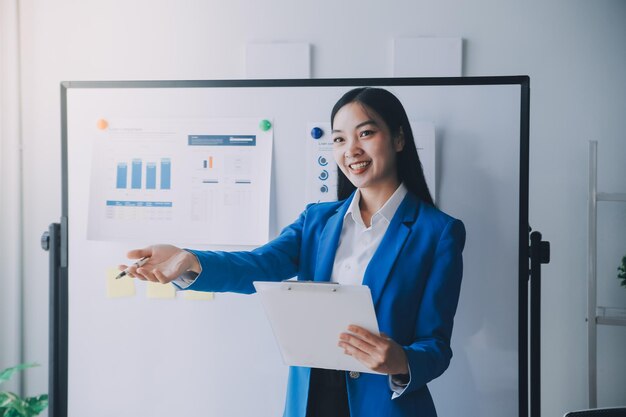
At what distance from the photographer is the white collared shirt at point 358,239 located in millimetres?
1293

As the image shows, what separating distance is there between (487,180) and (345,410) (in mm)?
769

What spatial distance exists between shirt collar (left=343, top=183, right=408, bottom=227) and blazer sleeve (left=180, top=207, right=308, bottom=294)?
0.55ft

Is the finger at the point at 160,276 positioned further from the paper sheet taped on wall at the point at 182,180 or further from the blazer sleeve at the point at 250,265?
the paper sheet taped on wall at the point at 182,180

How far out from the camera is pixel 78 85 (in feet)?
5.44

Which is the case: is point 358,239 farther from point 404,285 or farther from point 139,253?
point 139,253

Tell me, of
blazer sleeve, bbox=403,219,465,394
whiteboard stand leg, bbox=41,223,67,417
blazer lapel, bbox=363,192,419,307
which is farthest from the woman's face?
whiteboard stand leg, bbox=41,223,67,417

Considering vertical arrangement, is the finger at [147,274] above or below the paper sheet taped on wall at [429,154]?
below

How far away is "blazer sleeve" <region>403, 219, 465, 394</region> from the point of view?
1.13 metres

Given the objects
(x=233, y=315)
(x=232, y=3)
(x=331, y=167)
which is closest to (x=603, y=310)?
(x=331, y=167)

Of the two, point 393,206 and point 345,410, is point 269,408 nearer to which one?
point 345,410

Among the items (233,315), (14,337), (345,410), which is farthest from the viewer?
(14,337)

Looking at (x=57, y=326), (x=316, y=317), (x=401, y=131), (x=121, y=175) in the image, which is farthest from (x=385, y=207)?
(x=57, y=326)

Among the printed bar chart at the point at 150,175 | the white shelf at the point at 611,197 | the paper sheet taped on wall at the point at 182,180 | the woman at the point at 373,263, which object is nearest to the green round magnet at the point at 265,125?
the paper sheet taped on wall at the point at 182,180

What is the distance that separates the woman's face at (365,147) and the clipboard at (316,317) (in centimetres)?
40
